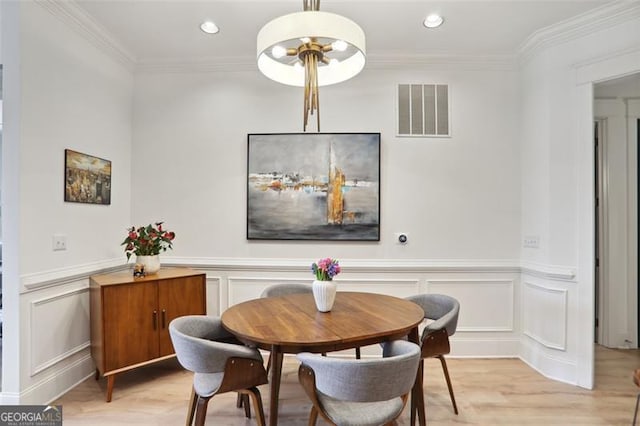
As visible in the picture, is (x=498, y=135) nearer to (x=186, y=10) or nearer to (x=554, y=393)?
(x=554, y=393)

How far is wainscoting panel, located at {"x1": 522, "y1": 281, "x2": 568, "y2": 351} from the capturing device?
2.83 metres

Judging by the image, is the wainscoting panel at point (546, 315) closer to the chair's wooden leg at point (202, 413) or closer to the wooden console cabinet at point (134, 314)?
the chair's wooden leg at point (202, 413)

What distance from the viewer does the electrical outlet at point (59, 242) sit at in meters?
2.49

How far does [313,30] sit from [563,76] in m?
2.48

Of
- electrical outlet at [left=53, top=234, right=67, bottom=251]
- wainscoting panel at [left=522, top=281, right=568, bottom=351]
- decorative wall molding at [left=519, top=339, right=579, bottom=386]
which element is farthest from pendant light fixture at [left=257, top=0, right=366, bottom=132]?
decorative wall molding at [left=519, top=339, right=579, bottom=386]

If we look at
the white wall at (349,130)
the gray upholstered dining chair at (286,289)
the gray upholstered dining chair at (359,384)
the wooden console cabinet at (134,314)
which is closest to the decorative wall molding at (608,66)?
the white wall at (349,130)

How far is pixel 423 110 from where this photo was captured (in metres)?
3.33

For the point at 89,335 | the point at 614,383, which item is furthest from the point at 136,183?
the point at 614,383

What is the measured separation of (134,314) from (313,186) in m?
1.88

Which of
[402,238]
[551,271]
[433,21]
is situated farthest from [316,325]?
[433,21]

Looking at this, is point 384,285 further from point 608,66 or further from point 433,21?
point 608,66

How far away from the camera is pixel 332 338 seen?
1649 mm

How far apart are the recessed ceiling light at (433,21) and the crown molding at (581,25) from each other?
0.90 metres

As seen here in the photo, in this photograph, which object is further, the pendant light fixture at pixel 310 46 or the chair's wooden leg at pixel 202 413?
the chair's wooden leg at pixel 202 413
